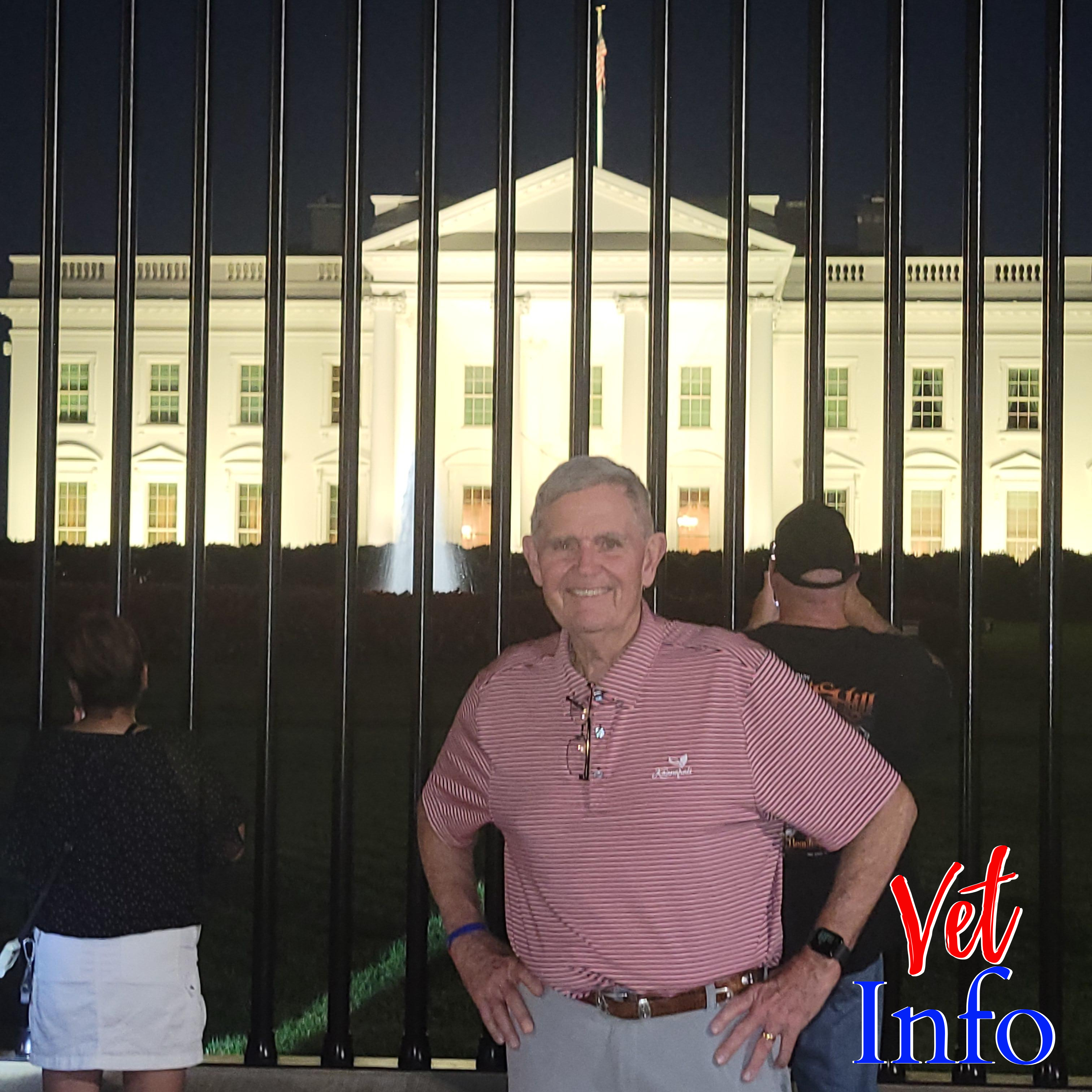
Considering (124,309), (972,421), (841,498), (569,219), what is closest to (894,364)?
(972,421)

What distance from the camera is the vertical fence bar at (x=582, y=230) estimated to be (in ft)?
10.1

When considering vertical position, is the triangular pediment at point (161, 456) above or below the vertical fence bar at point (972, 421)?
above

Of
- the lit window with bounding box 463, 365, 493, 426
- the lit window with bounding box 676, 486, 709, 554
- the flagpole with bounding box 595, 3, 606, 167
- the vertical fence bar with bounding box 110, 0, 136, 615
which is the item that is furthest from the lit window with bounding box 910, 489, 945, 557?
the vertical fence bar with bounding box 110, 0, 136, 615

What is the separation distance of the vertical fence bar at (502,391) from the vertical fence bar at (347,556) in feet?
1.04

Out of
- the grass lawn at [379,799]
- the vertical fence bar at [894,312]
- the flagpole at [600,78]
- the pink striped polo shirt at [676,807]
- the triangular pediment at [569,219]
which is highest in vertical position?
the triangular pediment at [569,219]

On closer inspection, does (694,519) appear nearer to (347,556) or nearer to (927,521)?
(927,521)

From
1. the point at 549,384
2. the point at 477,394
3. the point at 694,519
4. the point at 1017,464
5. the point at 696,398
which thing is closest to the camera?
the point at 694,519

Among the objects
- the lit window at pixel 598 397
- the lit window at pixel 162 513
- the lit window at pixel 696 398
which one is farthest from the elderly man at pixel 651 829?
the lit window at pixel 598 397

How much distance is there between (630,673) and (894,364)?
129 cm

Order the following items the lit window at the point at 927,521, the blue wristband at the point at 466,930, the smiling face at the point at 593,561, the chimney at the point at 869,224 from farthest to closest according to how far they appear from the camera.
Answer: the lit window at the point at 927,521
the chimney at the point at 869,224
the blue wristband at the point at 466,930
the smiling face at the point at 593,561

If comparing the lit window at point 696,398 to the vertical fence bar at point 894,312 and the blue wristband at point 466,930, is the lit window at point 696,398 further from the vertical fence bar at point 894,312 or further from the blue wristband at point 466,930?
the blue wristband at point 466,930

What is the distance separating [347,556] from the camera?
10.4 ft

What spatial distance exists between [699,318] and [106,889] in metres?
31.3

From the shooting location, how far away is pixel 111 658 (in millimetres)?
2646
